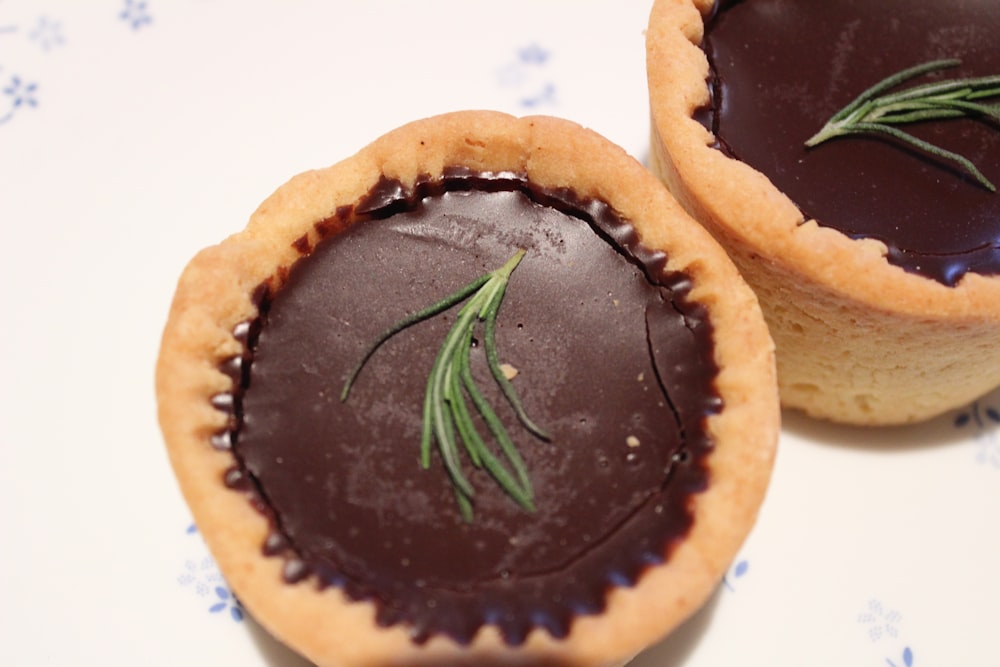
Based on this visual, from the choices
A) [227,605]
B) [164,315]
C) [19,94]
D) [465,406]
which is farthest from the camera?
[19,94]

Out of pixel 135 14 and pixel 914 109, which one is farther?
pixel 135 14

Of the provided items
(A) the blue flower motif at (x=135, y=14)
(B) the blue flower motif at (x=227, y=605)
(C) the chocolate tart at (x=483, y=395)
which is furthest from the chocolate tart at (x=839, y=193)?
(A) the blue flower motif at (x=135, y=14)

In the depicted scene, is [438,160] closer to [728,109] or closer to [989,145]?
[728,109]

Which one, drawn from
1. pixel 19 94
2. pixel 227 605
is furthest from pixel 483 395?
pixel 19 94

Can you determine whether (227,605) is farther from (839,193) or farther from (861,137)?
(861,137)

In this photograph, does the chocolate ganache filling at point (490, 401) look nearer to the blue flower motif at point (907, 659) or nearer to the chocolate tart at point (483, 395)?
the chocolate tart at point (483, 395)

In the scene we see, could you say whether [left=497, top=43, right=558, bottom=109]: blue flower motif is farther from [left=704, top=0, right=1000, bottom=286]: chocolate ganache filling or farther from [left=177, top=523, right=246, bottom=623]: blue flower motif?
[left=177, top=523, right=246, bottom=623]: blue flower motif
